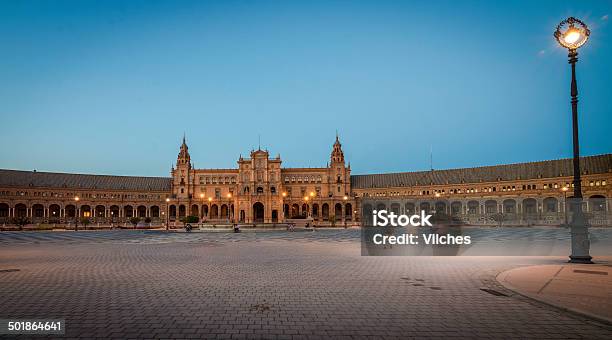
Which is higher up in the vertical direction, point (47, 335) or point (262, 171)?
point (262, 171)

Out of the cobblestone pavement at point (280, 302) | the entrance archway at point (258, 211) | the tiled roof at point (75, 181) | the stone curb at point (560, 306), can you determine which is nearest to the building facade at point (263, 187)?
the entrance archway at point (258, 211)

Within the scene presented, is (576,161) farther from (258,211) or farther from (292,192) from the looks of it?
(292,192)

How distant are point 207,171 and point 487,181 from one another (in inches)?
3249

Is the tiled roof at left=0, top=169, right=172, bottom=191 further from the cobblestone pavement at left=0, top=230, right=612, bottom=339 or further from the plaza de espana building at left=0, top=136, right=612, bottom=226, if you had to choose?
the cobblestone pavement at left=0, top=230, right=612, bottom=339

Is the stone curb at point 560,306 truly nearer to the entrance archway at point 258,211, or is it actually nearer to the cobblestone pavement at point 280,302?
Result: the cobblestone pavement at point 280,302

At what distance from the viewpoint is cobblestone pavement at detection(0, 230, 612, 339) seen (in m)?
7.02

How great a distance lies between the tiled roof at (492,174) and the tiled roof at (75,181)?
65.8 metres

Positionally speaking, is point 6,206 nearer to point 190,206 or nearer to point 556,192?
point 190,206

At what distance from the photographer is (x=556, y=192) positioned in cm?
8662

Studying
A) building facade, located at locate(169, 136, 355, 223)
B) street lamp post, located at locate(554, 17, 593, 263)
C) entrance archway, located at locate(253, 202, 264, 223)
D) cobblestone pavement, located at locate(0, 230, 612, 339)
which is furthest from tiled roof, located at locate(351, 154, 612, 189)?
cobblestone pavement, located at locate(0, 230, 612, 339)

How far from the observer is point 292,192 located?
121438 millimetres

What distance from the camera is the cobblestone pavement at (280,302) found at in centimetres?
702

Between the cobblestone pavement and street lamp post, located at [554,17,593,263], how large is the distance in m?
2.77

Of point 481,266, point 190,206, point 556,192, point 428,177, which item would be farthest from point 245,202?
point 481,266
